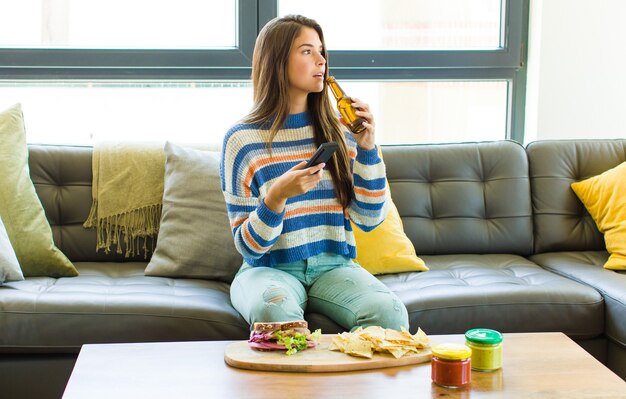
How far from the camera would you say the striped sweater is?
89.2 inches

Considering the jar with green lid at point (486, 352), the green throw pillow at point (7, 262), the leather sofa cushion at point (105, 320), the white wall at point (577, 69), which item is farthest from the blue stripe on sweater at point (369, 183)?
the white wall at point (577, 69)

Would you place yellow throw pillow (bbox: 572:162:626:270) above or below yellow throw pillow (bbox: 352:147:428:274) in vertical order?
above

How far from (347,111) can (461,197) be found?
3.19ft

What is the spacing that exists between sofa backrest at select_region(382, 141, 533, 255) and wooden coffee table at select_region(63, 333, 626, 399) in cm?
120

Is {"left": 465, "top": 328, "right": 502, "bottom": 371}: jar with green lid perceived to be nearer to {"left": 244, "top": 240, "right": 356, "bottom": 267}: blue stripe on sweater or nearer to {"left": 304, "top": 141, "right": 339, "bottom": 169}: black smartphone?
{"left": 304, "top": 141, "right": 339, "bottom": 169}: black smartphone

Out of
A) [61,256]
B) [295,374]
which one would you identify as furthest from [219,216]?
[295,374]

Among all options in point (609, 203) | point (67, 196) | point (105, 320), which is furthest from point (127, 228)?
point (609, 203)

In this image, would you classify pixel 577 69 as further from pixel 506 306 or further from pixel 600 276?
pixel 506 306

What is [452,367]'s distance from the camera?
1552 millimetres

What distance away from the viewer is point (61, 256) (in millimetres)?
2598

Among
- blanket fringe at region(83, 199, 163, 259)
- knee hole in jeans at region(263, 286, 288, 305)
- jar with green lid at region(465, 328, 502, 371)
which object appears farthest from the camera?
blanket fringe at region(83, 199, 163, 259)

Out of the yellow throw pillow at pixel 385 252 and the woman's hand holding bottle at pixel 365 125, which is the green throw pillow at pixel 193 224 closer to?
the yellow throw pillow at pixel 385 252

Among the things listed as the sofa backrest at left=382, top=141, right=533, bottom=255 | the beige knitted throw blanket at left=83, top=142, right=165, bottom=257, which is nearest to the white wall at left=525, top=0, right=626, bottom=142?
the sofa backrest at left=382, top=141, right=533, bottom=255

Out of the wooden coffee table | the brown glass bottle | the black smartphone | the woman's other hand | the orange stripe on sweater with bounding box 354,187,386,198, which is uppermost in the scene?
the brown glass bottle
